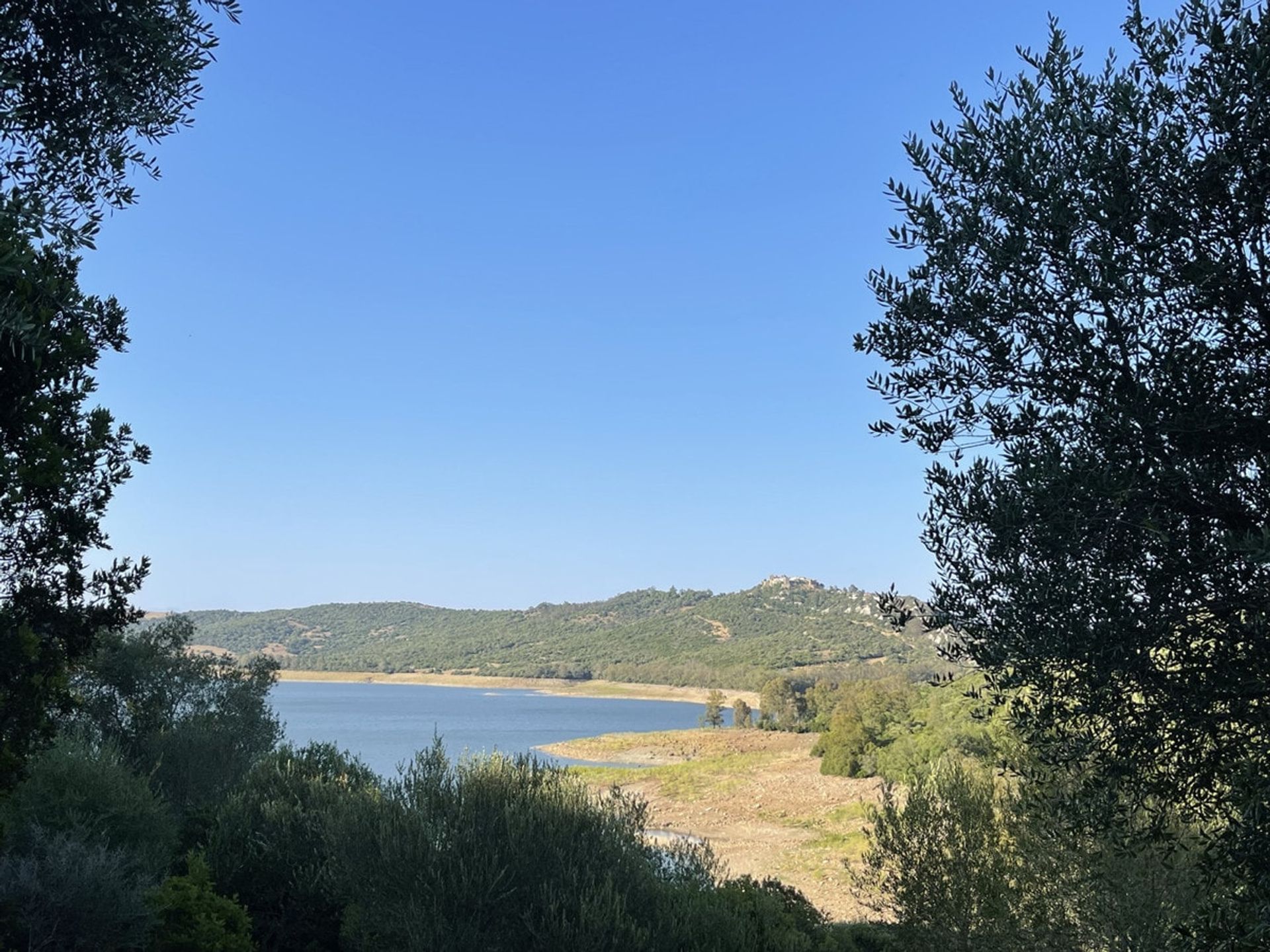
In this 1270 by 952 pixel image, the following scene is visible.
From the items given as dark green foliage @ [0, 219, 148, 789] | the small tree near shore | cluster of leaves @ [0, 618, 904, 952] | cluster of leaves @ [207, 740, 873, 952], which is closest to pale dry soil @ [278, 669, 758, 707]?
the small tree near shore

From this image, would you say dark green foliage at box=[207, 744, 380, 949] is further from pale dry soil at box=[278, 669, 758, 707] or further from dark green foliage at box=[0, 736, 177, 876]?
pale dry soil at box=[278, 669, 758, 707]

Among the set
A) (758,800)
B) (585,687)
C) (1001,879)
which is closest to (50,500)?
(1001,879)

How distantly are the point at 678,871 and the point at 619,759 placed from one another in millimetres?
69250

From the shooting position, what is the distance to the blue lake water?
245 feet

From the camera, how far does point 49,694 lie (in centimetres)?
757

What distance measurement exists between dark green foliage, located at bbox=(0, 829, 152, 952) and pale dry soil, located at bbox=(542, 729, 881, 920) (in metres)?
21.2

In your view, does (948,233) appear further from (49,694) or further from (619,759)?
(619,759)

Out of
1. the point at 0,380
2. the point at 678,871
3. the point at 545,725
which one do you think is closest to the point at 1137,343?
the point at 0,380

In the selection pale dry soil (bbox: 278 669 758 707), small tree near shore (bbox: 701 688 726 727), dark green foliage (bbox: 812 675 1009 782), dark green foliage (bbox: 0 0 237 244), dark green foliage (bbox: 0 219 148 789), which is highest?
dark green foliage (bbox: 0 0 237 244)

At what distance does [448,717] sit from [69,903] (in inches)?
4342

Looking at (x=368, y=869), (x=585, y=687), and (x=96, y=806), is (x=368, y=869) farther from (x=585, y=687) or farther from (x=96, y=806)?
(x=585, y=687)

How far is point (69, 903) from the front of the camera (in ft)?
35.8

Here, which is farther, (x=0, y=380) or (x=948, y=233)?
(x=0, y=380)

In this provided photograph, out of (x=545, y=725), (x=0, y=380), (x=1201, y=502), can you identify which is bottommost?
(x=545, y=725)
